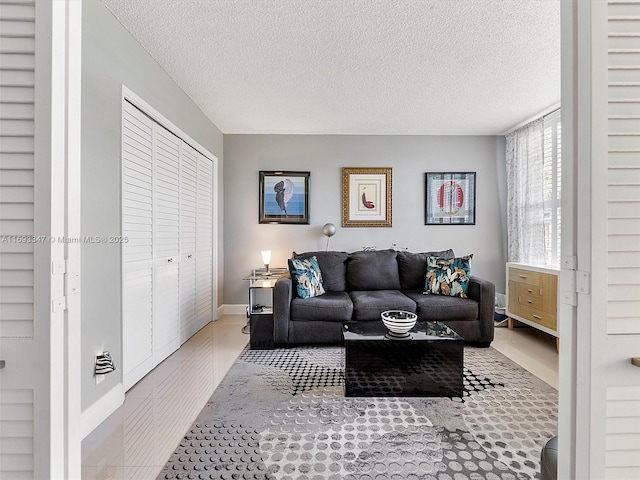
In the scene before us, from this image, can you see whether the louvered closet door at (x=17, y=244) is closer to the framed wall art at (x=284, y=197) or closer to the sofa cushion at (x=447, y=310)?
the sofa cushion at (x=447, y=310)

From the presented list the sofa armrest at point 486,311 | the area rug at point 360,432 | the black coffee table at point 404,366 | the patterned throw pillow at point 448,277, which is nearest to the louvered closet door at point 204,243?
the area rug at point 360,432

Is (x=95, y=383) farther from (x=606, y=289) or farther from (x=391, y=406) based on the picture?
(x=606, y=289)

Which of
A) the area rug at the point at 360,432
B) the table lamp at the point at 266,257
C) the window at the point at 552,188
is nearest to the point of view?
the area rug at the point at 360,432

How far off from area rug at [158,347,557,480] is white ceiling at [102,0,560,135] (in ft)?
8.24

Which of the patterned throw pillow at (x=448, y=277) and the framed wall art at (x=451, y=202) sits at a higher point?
the framed wall art at (x=451, y=202)

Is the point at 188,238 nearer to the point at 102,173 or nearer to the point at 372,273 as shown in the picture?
the point at 102,173

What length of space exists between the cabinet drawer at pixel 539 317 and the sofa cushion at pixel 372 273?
137cm

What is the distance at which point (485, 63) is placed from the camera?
2.55m

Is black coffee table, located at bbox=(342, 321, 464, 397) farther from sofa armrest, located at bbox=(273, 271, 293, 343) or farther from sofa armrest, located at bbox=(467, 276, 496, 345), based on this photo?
sofa armrest, located at bbox=(467, 276, 496, 345)

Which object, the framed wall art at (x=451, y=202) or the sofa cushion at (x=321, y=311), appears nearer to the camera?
the sofa cushion at (x=321, y=311)

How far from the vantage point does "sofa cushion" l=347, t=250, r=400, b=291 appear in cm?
379

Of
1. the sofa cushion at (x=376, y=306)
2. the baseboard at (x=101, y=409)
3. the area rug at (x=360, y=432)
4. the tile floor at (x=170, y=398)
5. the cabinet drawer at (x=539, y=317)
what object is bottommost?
the tile floor at (x=170, y=398)

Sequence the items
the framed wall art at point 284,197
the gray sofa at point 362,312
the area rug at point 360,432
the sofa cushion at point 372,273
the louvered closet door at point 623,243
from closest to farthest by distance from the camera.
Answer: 1. the louvered closet door at point 623,243
2. the area rug at point 360,432
3. the gray sofa at point 362,312
4. the sofa cushion at point 372,273
5. the framed wall art at point 284,197

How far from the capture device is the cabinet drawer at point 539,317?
3023mm
